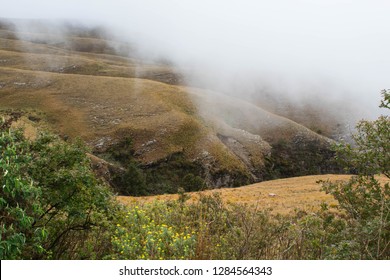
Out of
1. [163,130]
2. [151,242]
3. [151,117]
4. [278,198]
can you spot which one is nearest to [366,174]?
[151,242]

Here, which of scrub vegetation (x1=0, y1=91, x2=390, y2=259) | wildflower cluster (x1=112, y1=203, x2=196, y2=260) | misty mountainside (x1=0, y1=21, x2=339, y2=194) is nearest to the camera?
scrub vegetation (x1=0, y1=91, x2=390, y2=259)

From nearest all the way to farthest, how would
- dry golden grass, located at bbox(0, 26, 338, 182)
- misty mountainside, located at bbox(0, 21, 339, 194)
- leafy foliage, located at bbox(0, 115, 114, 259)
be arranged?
1. leafy foliage, located at bbox(0, 115, 114, 259)
2. misty mountainside, located at bbox(0, 21, 339, 194)
3. dry golden grass, located at bbox(0, 26, 338, 182)

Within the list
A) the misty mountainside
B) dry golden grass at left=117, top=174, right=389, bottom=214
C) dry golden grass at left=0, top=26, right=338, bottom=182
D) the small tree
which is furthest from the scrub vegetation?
dry golden grass at left=0, top=26, right=338, bottom=182

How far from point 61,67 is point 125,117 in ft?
238

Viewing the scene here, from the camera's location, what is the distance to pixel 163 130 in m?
112

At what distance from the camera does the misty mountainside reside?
103 metres

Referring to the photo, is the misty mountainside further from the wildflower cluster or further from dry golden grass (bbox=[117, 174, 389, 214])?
the wildflower cluster

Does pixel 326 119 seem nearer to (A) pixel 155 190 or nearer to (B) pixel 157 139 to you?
(B) pixel 157 139

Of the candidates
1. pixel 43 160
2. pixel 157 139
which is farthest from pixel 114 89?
pixel 43 160

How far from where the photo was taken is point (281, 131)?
5369 inches

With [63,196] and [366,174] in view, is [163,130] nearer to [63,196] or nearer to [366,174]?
[63,196]

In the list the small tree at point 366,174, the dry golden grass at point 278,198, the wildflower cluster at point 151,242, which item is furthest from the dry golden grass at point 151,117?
the small tree at point 366,174

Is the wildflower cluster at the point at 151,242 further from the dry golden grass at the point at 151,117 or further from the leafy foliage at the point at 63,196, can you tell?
the dry golden grass at the point at 151,117

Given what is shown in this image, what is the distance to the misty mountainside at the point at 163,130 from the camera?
103438 millimetres
